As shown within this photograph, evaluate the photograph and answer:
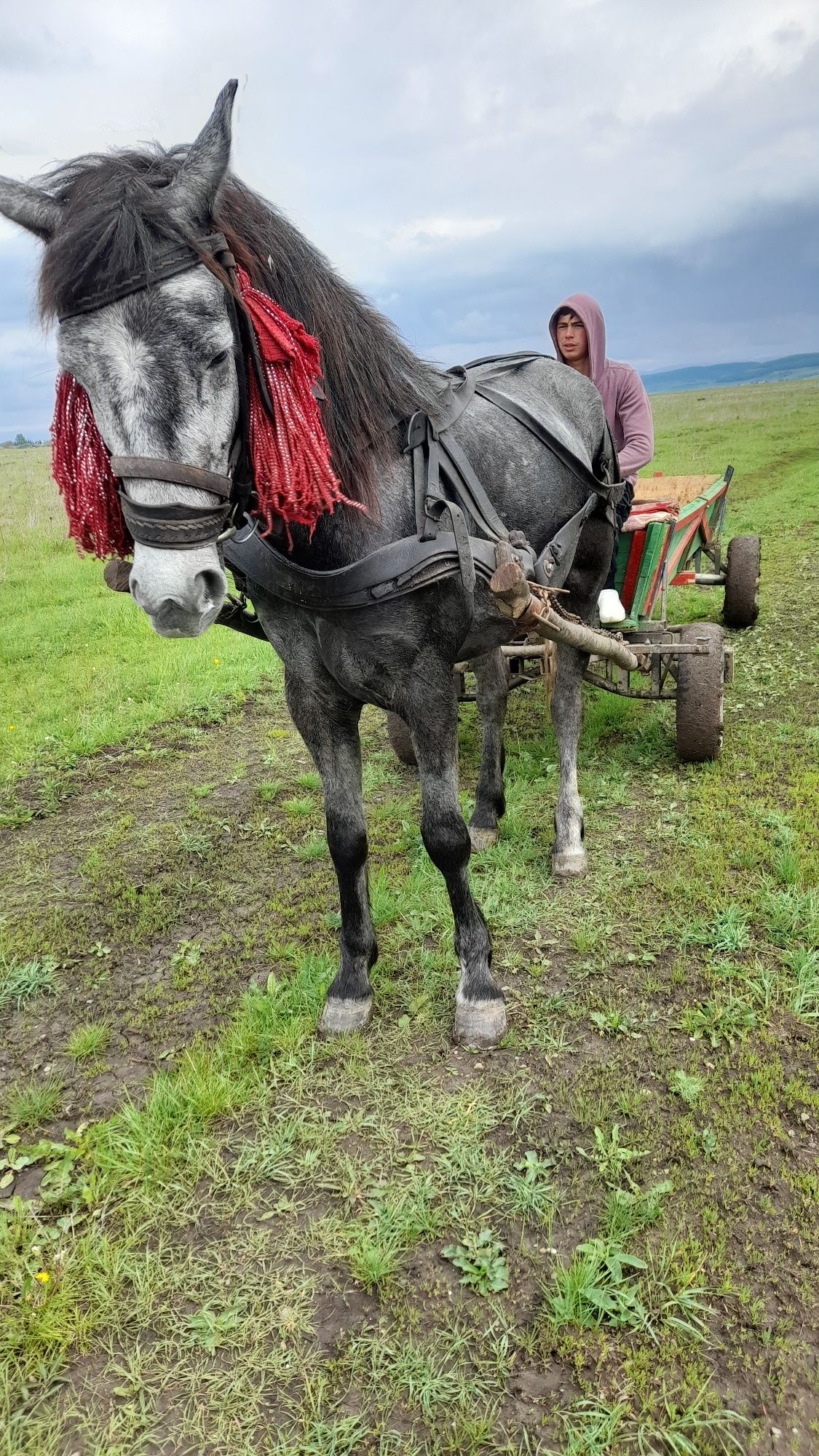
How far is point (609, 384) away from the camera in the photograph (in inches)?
195

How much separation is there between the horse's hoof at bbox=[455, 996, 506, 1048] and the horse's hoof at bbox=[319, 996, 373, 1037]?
37cm

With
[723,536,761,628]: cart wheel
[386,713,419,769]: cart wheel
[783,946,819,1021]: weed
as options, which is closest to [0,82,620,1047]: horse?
[783,946,819,1021]: weed

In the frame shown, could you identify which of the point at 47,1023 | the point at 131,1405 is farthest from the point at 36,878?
the point at 131,1405

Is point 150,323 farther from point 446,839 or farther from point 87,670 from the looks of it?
point 87,670

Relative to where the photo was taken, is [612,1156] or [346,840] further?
[346,840]

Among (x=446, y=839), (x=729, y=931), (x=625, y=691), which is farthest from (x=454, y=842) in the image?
(x=625, y=691)

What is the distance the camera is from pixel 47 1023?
134 inches

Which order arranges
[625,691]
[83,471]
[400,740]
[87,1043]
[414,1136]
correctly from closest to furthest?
1. [83,471]
2. [414,1136]
3. [87,1043]
4. [625,691]
5. [400,740]

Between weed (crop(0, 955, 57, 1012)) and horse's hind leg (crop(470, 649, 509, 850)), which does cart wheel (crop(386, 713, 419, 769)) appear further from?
weed (crop(0, 955, 57, 1012))

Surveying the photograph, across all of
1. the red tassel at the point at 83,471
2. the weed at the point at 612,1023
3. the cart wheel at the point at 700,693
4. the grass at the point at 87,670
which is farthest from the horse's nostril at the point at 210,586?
the grass at the point at 87,670

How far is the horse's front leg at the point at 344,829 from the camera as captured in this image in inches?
116

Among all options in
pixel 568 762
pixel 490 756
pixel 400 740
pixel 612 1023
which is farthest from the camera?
pixel 400 740

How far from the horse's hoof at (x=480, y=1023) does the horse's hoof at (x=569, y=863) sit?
116cm

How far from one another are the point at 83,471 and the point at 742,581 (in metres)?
6.54
